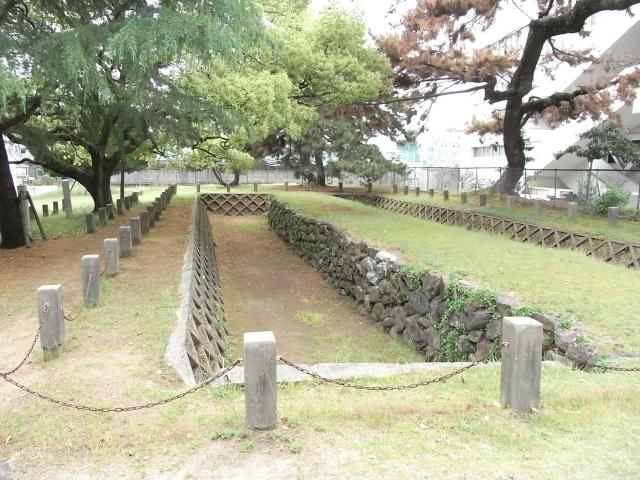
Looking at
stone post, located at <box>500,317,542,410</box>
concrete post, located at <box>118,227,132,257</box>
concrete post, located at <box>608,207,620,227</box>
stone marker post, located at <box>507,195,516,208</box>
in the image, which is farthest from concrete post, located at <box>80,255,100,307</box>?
stone marker post, located at <box>507,195,516,208</box>

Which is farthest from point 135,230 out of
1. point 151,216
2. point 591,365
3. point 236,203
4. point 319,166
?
point 319,166

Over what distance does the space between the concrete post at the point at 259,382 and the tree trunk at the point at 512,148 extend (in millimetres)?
20432

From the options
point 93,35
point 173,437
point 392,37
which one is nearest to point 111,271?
point 93,35

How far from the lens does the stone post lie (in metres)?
3.78

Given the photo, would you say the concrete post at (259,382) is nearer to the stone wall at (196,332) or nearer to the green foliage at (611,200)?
the stone wall at (196,332)

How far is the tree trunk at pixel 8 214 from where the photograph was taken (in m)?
12.4

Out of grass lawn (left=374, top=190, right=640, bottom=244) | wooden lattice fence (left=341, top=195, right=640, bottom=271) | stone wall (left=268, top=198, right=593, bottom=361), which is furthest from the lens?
grass lawn (left=374, top=190, right=640, bottom=244)

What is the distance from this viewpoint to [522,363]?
3785 mm

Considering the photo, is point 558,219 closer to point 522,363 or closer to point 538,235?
point 538,235

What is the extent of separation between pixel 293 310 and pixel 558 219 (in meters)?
9.61

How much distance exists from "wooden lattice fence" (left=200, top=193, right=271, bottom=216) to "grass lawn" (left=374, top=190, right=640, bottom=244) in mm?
10000

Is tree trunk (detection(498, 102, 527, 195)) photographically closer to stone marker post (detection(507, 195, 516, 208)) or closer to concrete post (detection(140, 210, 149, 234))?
stone marker post (detection(507, 195, 516, 208))

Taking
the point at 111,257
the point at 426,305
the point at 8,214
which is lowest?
the point at 426,305

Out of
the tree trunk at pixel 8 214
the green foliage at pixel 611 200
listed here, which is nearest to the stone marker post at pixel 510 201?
the green foliage at pixel 611 200
